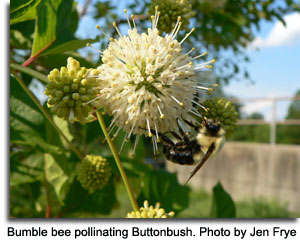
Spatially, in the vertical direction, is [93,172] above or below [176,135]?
below

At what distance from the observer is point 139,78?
35.4 inches

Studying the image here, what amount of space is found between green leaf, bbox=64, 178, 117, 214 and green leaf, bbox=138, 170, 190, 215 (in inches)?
6.2

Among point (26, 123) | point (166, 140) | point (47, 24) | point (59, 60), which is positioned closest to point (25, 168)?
point (26, 123)

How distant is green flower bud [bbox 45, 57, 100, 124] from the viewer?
88 cm

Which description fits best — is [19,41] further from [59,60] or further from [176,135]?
[176,135]

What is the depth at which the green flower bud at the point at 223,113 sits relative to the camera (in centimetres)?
117

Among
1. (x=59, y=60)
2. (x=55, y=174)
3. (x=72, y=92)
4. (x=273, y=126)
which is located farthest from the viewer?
(x=273, y=126)

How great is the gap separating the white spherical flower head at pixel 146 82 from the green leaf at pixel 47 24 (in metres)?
0.45

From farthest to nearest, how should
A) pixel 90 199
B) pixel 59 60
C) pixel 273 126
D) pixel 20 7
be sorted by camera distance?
pixel 273 126 → pixel 90 199 → pixel 59 60 → pixel 20 7

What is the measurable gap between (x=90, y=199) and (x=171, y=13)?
958mm

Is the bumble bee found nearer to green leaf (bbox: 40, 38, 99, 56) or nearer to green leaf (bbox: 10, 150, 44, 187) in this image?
green leaf (bbox: 40, 38, 99, 56)

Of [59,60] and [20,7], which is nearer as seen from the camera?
[20,7]

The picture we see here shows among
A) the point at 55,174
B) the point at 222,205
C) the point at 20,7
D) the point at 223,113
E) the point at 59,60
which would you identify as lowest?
the point at 222,205

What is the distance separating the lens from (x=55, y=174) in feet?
4.91
